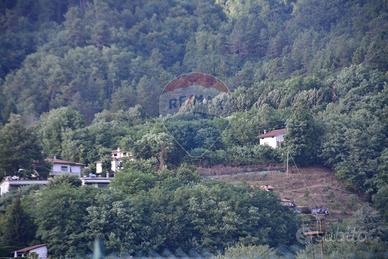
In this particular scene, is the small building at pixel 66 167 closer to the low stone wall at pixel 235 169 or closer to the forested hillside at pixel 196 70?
the forested hillside at pixel 196 70

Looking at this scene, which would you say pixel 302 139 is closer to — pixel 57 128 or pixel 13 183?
pixel 57 128

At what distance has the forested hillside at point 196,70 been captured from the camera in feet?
79.5

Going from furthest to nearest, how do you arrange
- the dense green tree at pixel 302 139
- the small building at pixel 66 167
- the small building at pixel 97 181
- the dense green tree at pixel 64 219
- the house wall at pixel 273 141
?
the house wall at pixel 273 141 < the dense green tree at pixel 302 139 < the small building at pixel 66 167 < the small building at pixel 97 181 < the dense green tree at pixel 64 219

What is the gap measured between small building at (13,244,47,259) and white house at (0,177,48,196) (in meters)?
5.51

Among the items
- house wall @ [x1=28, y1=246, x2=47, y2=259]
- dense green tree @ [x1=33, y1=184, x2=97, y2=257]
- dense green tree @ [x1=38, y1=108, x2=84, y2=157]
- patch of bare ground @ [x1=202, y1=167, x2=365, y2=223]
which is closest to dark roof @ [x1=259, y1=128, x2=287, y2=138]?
patch of bare ground @ [x1=202, y1=167, x2=365, y2=223]

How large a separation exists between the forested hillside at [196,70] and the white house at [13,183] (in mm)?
631

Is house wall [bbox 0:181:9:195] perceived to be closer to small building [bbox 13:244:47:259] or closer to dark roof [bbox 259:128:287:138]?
small building [bbox 13:244:47:259]

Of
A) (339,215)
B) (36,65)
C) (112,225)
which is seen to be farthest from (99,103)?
(112,225)

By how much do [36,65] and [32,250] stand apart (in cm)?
2416

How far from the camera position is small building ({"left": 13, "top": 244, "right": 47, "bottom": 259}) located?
15.7m

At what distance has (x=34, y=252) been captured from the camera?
622 inches

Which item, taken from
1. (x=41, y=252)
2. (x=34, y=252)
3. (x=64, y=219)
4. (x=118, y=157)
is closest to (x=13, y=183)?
(x=118, y=157)

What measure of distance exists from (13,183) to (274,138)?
6806mm

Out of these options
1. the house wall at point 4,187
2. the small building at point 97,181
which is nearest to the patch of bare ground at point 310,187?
the small building at point 97,181
